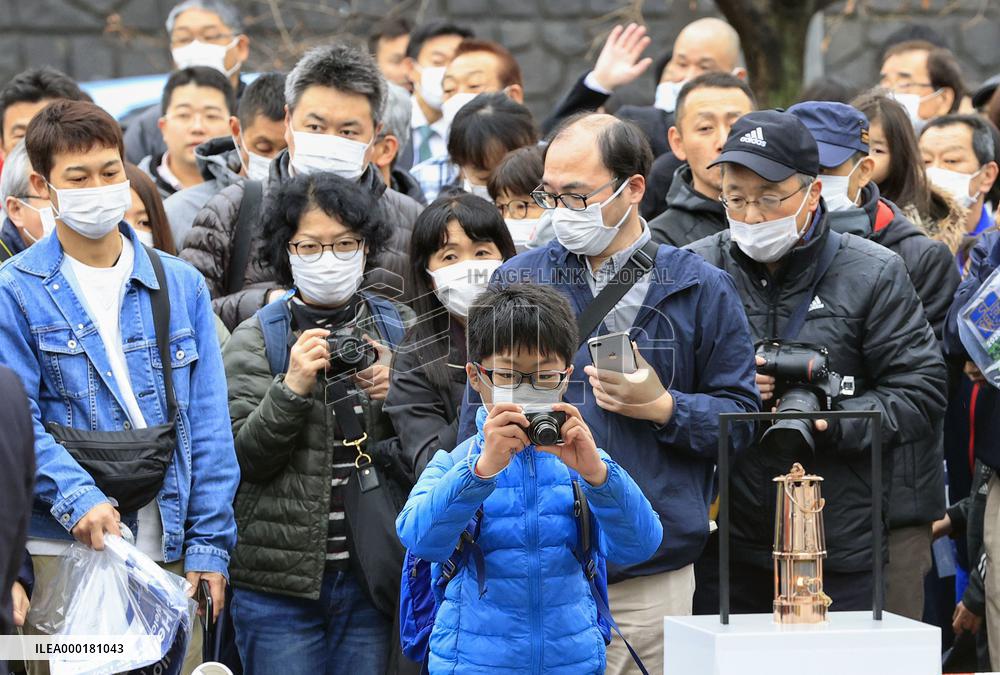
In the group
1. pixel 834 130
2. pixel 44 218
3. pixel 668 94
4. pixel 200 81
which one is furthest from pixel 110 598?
pixel 668 94

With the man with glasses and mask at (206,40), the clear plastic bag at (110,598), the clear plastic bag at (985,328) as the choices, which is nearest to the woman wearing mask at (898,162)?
the clear plastic bag at (985,328)

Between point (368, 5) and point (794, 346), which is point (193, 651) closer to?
point (794, 346)

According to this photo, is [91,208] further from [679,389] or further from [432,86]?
[432,86]

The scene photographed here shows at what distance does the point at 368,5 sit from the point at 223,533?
9.90m

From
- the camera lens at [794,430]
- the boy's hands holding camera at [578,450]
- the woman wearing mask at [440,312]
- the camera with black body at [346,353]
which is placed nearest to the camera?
the boy's hands holding camera at [578,450]

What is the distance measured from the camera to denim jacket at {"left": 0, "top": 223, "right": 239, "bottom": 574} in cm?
437

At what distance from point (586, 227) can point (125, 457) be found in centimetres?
151

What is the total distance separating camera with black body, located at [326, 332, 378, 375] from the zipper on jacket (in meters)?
1.14

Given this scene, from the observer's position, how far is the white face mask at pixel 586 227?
457 cm

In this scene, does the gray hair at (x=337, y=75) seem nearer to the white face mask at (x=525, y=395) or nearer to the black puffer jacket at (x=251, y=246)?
the black puffer jacket at (x=251, y=246)

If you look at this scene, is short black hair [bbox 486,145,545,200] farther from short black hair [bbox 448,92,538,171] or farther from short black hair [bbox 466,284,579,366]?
short black hair [bbox 466,284,579,366]

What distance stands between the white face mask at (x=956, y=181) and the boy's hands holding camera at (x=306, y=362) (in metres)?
A: 3.56

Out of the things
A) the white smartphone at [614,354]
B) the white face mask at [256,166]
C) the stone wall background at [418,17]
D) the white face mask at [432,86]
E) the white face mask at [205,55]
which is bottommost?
the white smartphone at [614,354]

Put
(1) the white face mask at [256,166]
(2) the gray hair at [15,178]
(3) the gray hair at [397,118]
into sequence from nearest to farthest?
(2) the gray hair at [15,178] < (1) the white face mask at [256,166] < (3) the gray hair at [397,118]
